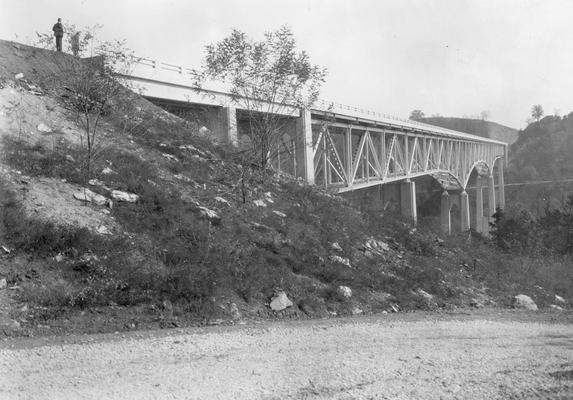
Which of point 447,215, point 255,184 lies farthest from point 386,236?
point 447,215

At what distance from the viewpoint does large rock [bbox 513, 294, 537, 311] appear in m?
11.9

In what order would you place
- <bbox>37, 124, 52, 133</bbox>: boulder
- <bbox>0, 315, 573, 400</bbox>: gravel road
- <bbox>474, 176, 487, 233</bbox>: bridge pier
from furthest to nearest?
<bbox>474, 176, 487, 233</bbox>: bridge pier < <bbox>37, 124, 52, 133</bbox>: boulder < <bbox>0, 315, 573, 400</bbox>: gravel road

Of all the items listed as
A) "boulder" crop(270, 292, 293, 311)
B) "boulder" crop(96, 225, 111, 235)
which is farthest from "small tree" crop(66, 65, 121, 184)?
"boulder" crop(270, 292, 293, 311)

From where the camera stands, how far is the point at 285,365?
223 inches

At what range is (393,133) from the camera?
132ft

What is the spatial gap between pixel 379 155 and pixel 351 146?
7.49m

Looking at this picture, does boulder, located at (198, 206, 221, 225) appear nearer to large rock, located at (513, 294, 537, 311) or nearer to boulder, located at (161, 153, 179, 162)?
boulder, located at (161, 153, 179, 162)

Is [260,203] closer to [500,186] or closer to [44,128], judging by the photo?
[44,128]

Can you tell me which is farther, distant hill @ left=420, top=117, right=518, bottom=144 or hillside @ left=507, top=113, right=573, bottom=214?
distant hill @ left=420, top=117, right=518, bottom=144

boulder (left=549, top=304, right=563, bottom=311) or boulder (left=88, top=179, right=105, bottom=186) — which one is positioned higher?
boulder (left=88, top=179, right=105, bottom=186)

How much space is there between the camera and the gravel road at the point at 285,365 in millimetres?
4855

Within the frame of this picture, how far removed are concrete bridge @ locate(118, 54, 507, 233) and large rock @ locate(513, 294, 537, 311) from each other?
847cm

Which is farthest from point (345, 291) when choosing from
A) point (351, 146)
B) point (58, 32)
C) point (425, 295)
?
point (351, 146)

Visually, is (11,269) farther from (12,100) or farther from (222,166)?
(222,166)
